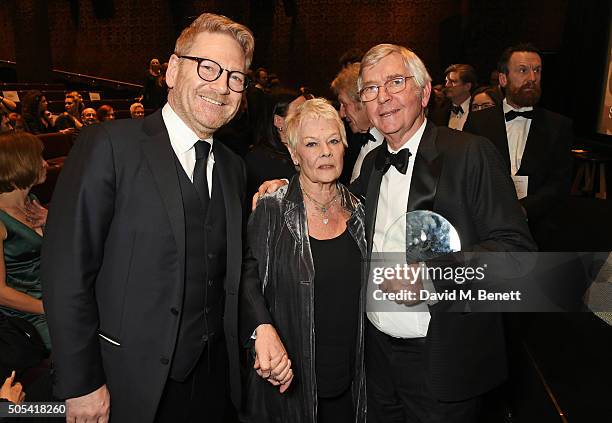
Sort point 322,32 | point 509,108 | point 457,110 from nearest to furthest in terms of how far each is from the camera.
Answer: point 509,108 → point 457,110 → point 322,32

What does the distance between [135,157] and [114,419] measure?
0.83 m

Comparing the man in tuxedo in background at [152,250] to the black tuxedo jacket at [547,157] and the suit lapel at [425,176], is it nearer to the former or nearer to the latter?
the suit lapel at [425,176]

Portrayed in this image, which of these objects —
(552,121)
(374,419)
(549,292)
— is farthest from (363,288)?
(549,292)

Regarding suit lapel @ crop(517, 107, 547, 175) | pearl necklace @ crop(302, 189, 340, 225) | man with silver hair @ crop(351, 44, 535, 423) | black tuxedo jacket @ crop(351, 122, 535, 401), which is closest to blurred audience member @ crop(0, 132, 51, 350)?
pearl necklace @ crop(302, 189, 340, 225)

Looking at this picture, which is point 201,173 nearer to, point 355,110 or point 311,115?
point 311,115

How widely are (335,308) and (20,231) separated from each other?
168 cm

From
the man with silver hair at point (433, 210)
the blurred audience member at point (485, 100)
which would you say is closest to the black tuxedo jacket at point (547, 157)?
the blurred audience member at point (485, 100)

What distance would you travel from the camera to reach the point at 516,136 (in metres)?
3.26

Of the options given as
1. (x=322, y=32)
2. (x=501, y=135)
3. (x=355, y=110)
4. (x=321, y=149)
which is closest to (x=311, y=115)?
(x=321, y=149)

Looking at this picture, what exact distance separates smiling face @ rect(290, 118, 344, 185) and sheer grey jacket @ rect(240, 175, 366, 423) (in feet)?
0.45

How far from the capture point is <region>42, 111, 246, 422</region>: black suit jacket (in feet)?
4.62

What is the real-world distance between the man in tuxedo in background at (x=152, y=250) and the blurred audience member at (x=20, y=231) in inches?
48.7

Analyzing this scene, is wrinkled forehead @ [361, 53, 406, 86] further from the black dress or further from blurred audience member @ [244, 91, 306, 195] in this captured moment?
blurred audience member @ [244, 91, 306, 195]

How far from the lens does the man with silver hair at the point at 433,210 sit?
5.48 ft
